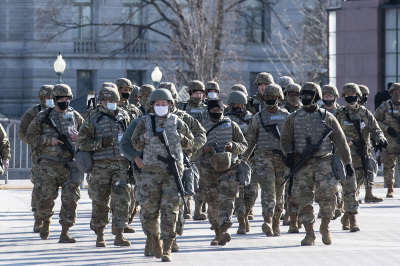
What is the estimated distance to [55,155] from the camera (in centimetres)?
1498

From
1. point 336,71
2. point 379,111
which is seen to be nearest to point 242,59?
point 336,71

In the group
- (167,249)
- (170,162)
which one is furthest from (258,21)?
(167,249)

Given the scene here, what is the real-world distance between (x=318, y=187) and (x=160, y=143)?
2.49 metres

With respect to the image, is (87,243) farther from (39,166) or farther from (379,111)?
(379,111)

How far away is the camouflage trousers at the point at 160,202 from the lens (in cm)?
1283

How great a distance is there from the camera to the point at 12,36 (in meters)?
50.8

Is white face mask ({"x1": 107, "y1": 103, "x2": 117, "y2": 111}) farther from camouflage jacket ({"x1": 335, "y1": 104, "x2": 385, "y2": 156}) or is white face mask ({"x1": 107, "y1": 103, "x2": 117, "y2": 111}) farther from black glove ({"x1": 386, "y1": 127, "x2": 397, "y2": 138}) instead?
black glove ({"x1": 386, "y1": 127, "x2": 397, "y2": 138})

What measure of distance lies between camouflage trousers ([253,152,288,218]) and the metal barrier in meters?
12.6

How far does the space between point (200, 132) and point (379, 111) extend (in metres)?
8.52

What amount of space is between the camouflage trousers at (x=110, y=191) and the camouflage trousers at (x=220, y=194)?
45.3 inches

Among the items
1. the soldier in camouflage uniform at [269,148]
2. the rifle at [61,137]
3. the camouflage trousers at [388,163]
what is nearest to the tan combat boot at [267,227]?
the soldier in camouflage uniform at [269,148]

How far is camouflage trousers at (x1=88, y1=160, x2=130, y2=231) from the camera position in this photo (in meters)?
14.2

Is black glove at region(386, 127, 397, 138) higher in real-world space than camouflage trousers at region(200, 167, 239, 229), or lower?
higher

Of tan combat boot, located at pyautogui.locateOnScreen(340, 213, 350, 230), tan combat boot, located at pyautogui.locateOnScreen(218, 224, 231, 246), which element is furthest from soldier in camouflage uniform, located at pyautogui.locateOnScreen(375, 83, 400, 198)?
tan combat boot, located at pyautogui.locateOnScreen(218, 224, 231, 246)
